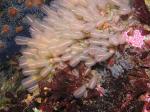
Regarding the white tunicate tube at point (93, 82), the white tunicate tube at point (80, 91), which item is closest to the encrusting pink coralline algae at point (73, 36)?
the white tunicate tube at point (93, 82)

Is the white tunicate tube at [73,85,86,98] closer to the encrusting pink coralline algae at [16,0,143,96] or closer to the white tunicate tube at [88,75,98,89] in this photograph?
the white tunicate tube at [88,75,98,89]

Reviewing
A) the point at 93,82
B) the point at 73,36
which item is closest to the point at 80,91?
the point at 93,82

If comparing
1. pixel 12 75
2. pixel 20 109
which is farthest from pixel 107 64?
pixel 12 75

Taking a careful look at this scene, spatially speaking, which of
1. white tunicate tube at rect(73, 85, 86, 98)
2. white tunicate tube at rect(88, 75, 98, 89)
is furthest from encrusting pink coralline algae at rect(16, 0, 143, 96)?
white tunicate tube at rect(73, 85, 86, 98)

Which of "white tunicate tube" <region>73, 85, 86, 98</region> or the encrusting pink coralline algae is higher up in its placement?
the encrusting pink coralline algae

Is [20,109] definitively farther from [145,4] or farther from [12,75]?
[145,4]

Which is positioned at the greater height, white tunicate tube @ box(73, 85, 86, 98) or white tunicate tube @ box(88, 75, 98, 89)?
white tunicate tube @ box(88, 75, 98, 89)

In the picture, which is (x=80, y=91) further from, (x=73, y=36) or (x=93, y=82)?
(x=73, y=36)

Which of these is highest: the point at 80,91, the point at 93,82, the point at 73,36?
the point at 73,36
